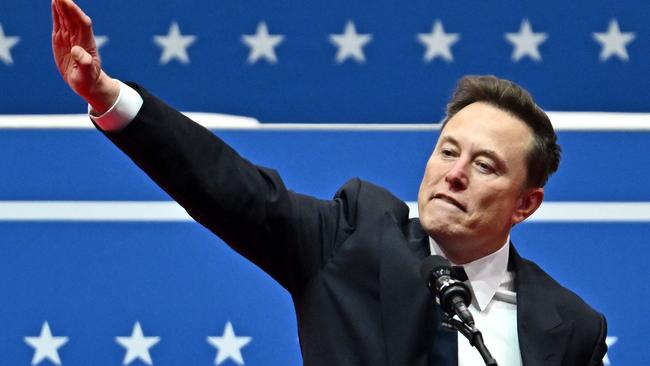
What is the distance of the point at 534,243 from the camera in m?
2.90

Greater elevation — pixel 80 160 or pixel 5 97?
pixel 5 97

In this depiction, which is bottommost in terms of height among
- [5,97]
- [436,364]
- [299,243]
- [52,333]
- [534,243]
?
[436,364]

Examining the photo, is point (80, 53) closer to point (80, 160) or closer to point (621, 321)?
point (80, 160)

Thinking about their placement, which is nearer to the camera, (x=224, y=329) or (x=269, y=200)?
(x=269, y=200)

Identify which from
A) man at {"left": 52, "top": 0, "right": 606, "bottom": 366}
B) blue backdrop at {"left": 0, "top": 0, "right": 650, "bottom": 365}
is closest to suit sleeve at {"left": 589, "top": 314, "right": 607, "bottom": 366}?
man at {"left": 52, "top": 0, "right": 606, "bottom": 366}

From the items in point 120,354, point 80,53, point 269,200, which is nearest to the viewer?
point 80,53

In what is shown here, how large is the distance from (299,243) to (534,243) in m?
0.97

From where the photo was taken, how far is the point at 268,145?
2.91 metres

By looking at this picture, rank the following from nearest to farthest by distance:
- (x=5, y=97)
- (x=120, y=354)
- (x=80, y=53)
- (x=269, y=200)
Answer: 1. (x=80, y=53)
2. (x=269, y=200)
3. (x=120, y=354)
4. (x=5, y=97)

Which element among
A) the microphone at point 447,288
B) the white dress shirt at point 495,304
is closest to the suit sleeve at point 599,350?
the white dress shirt at point 495,304

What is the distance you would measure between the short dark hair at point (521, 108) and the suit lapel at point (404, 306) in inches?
13.3

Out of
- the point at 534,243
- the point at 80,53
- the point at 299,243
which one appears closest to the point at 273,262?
the point at 299,243

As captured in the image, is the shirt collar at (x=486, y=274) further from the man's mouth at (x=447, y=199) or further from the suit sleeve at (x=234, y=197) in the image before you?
the suit sleeve at (x=234, y=197)

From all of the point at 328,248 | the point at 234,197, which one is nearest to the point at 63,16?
the point at 234,197
